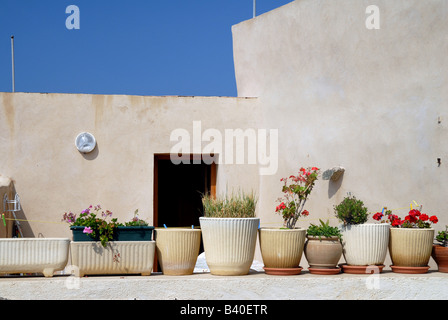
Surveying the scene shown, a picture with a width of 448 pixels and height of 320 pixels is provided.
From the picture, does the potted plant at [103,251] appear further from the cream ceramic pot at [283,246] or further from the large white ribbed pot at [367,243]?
the large white ribbed pot at [367,243]

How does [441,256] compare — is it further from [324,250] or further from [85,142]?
[85,142]

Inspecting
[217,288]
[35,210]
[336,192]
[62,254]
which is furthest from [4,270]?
[336,192]

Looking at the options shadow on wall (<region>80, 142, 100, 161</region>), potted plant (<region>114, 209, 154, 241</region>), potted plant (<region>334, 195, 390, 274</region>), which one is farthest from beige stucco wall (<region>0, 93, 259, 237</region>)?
potted plant (<region>114, 209, 154, 241</region>)

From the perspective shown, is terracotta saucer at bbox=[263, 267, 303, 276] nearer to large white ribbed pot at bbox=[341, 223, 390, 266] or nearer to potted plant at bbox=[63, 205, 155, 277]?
large white ribbed pot at bbox=[341, 223, 390, 266]

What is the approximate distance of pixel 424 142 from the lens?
592 cm

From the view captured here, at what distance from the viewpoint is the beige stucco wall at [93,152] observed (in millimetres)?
8117

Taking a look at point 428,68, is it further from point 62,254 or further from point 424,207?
point 62,254

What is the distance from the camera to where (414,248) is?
5316 millimetres

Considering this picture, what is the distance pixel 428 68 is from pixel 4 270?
14.3 feet

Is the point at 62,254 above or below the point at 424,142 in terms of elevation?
below

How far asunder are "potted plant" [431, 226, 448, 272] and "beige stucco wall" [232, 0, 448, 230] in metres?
0.25

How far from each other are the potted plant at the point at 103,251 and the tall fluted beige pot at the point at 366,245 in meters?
1.79

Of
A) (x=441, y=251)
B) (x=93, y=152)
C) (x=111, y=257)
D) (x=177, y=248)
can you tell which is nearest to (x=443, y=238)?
(x=441, y=251)

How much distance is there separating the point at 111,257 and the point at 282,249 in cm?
148
